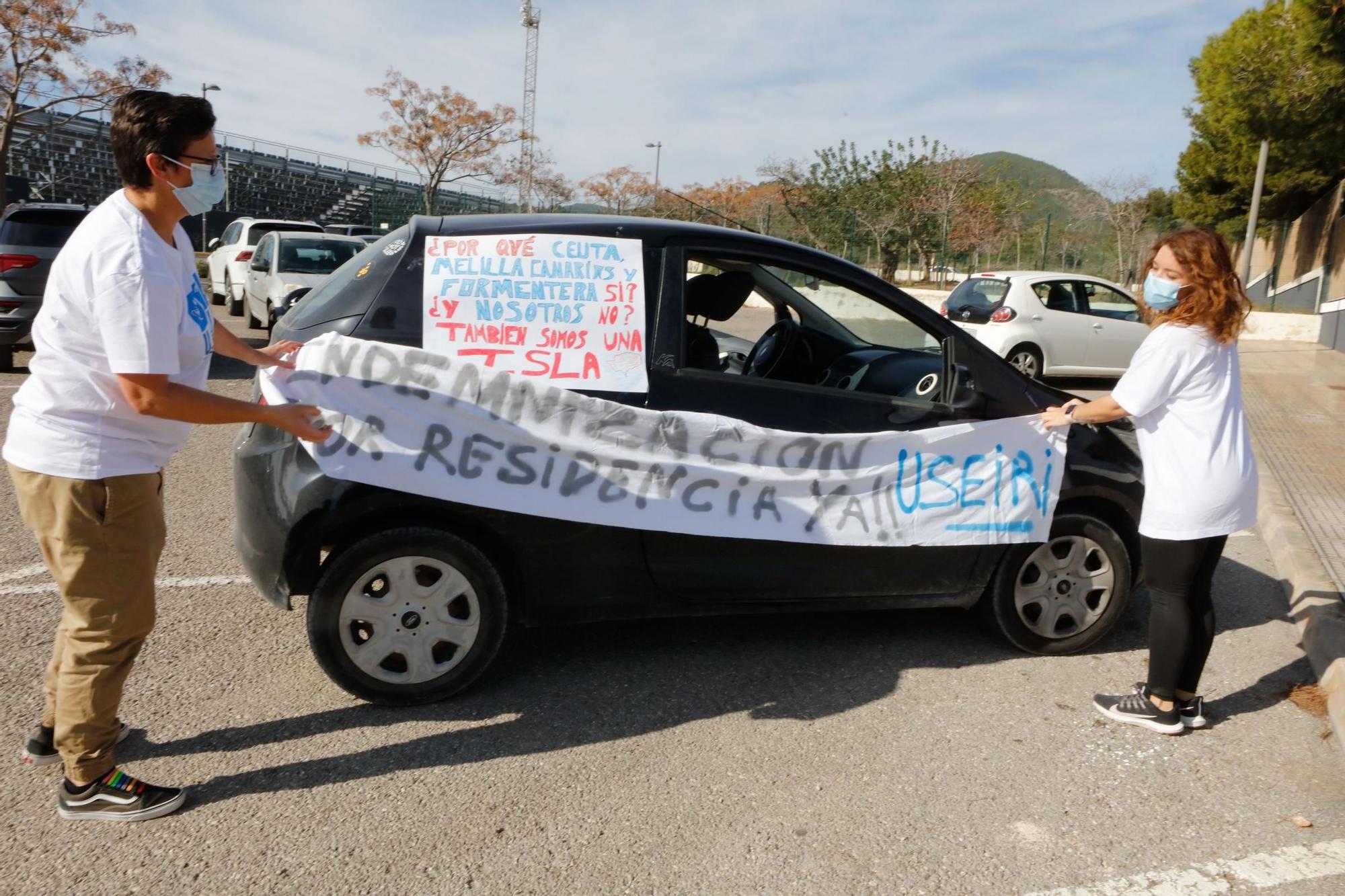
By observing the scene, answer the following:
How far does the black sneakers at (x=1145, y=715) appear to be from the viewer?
3.63 m

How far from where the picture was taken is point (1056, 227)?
2678 centimetres

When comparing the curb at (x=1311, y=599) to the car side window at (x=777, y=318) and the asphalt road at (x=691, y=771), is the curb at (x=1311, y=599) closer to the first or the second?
the asphalt road at (x=691, y=771)

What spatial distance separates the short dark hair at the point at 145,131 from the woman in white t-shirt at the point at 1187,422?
310 centimetres

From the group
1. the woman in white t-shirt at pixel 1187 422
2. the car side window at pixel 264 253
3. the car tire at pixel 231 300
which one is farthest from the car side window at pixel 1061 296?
the car tire at pixel 231 300

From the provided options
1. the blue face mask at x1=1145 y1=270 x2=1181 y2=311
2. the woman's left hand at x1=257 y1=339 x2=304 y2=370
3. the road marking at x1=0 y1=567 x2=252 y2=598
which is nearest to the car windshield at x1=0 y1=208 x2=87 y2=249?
the road marking at x1=0 y1=567 x2=252 y2=598

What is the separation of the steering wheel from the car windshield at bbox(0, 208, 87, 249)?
331 inches

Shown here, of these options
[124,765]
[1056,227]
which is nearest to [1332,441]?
[124,765]

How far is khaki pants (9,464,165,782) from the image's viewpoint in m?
2.65

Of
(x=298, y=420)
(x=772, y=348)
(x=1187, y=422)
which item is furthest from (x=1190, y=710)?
(x=298, y=420)

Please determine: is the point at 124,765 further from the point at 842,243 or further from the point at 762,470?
the point at 842,243

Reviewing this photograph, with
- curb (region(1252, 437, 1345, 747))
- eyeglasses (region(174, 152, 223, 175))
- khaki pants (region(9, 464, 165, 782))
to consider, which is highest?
eyeglasses (region(174, 152, 223, 175))

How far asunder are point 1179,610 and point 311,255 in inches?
486

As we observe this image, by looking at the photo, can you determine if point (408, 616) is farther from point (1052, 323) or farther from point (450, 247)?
point (1052, 323)

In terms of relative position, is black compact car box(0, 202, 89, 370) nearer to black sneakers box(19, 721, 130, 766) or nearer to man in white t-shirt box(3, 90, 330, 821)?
black sneakers box(19, 721, 130, 766)
